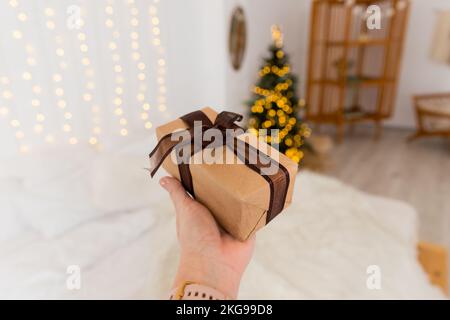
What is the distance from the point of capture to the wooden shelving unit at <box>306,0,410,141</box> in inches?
161

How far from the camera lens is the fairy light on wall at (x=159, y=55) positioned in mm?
686

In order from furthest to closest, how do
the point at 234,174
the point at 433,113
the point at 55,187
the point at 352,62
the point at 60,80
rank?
the point at 352,62, the point at 433,113, the point at 55,187, the point at 60,80, the point at 234,174

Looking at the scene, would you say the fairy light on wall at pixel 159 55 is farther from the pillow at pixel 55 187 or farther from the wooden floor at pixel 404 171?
the wooden floor at pixel 404 171

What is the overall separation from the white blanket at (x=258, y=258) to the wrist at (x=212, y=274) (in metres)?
0.56

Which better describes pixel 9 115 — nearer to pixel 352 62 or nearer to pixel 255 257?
pixel 255 257

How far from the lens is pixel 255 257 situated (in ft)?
3.99

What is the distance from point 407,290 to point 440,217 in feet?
5.84

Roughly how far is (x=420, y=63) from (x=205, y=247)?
4.81 m

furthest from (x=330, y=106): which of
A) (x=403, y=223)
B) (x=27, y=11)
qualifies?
(x=27, y=11)

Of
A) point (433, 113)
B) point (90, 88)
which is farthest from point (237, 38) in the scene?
point (433, 113)

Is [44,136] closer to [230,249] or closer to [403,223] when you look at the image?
[230,249]

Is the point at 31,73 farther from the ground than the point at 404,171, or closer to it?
farther from the ground

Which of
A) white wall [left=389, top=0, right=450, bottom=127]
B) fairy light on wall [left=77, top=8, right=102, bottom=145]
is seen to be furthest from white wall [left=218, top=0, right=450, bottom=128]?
fairy light on wall [left=77, top=8, right=102, bottom=145]

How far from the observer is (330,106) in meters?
4.62
